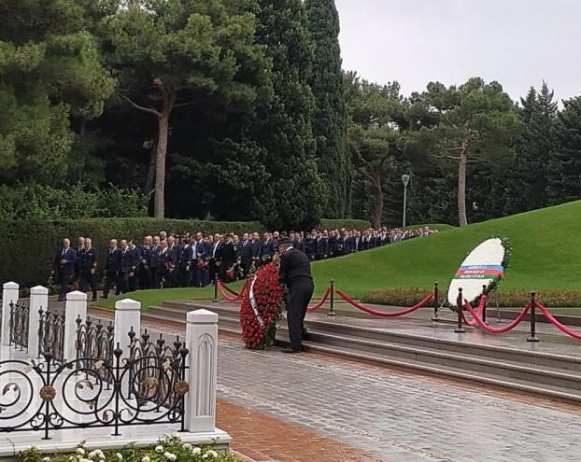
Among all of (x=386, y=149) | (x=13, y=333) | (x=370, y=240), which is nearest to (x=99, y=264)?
(x=370, y=240)

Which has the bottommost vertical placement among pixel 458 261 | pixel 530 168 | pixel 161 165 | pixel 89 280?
pixel 89 280

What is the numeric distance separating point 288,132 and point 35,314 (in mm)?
28488

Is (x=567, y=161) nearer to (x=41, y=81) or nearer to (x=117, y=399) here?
(x=41, y=81)

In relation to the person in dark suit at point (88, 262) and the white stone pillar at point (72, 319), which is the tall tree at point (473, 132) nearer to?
the person in dark suit at point (88, 262)

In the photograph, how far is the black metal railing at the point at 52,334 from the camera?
38.2 feet

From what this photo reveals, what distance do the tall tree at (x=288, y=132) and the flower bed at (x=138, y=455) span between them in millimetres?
33166

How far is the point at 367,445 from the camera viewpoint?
820cm

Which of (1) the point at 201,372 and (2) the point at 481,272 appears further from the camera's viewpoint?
(2) the point at 481,272

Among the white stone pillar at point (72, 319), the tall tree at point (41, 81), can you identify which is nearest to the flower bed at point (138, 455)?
the white stone pillar at point (72, 319)

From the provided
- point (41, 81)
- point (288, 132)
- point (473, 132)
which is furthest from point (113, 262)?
point (473, 132)

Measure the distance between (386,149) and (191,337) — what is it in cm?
5640

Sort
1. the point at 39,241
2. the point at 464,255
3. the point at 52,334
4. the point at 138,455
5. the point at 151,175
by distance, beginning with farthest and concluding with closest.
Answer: the point at 151,175 < the point at 464,255 < the point at 39,241 < the point at 52,334 < the point at 138,455

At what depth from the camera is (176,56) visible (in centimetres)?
3553

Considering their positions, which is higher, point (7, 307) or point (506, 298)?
point (506, 298)
